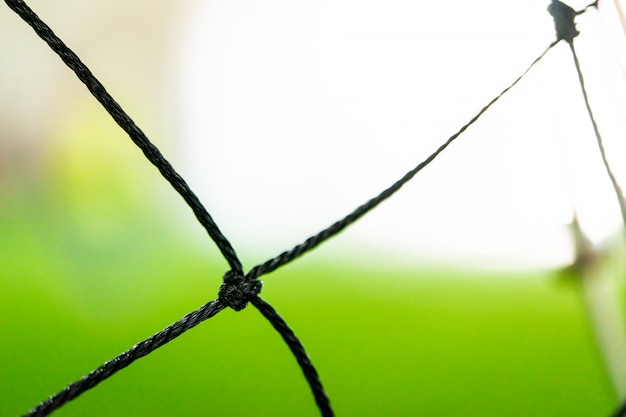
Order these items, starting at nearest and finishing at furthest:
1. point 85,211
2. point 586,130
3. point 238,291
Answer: point 238,291, point 586,130, point 85,211

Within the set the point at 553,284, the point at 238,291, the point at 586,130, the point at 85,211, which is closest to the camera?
the point at 238,291

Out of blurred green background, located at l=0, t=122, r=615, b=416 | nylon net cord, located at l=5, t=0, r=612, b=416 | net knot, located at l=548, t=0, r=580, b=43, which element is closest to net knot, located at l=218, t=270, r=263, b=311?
nylon net cord, located at l=5, t=0, r=612, b=416

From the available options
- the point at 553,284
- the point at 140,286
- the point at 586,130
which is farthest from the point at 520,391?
the point at 140,286

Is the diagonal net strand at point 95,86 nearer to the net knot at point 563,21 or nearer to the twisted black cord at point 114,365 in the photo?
the twisted black cord at point 114,365

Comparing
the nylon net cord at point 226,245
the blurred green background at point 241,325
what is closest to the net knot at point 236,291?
the nylon net cord at point 226,245

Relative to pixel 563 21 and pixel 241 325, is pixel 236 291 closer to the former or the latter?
pixel 563 21

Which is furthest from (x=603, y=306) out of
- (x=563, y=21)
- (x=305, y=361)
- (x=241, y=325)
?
(x=305, y=361)

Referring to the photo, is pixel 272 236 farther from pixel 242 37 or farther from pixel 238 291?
pixel 238 291

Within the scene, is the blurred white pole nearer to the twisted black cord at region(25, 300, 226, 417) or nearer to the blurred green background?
the blurred green background
